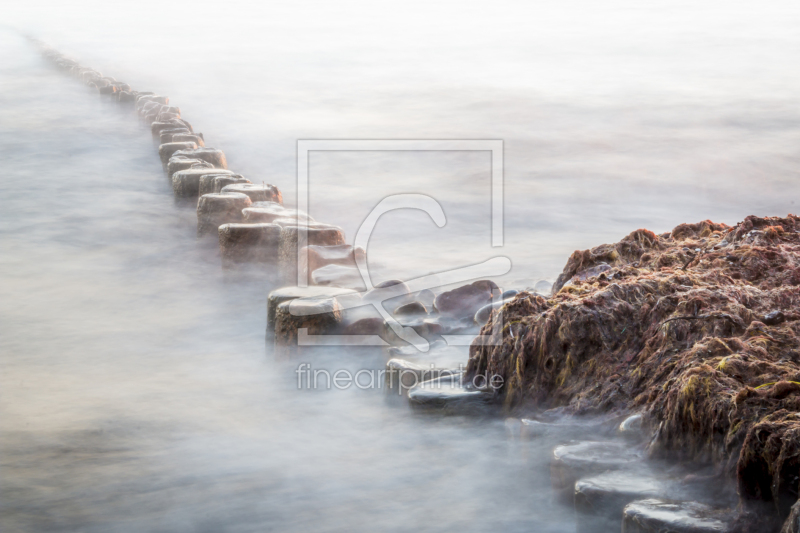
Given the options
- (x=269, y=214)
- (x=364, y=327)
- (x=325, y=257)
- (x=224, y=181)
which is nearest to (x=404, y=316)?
(x=364, y=327)

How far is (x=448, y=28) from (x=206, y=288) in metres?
25.2

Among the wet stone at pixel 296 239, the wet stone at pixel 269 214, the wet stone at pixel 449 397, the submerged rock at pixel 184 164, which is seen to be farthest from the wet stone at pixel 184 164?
the wet stone at pixel 449 397

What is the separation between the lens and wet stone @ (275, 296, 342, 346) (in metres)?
4.01

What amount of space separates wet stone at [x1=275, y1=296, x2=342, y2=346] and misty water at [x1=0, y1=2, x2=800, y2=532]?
0.15 meters

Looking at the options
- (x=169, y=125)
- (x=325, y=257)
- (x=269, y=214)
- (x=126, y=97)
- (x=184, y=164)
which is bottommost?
(x=325, y=257)

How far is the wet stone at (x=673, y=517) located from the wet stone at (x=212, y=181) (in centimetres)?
487

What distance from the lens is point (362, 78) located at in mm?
19328

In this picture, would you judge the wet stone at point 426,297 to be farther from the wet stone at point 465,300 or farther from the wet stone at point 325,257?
the wet stone at point 325,257

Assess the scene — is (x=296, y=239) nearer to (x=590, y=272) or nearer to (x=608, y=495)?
(x=590, y=272)

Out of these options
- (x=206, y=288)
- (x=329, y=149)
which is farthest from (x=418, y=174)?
(x=206, y=288)

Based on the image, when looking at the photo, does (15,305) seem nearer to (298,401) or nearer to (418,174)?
(298,401)

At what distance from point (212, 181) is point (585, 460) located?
478cm

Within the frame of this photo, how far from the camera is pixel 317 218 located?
26.7 feet

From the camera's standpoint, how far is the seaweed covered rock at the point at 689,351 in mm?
2410
